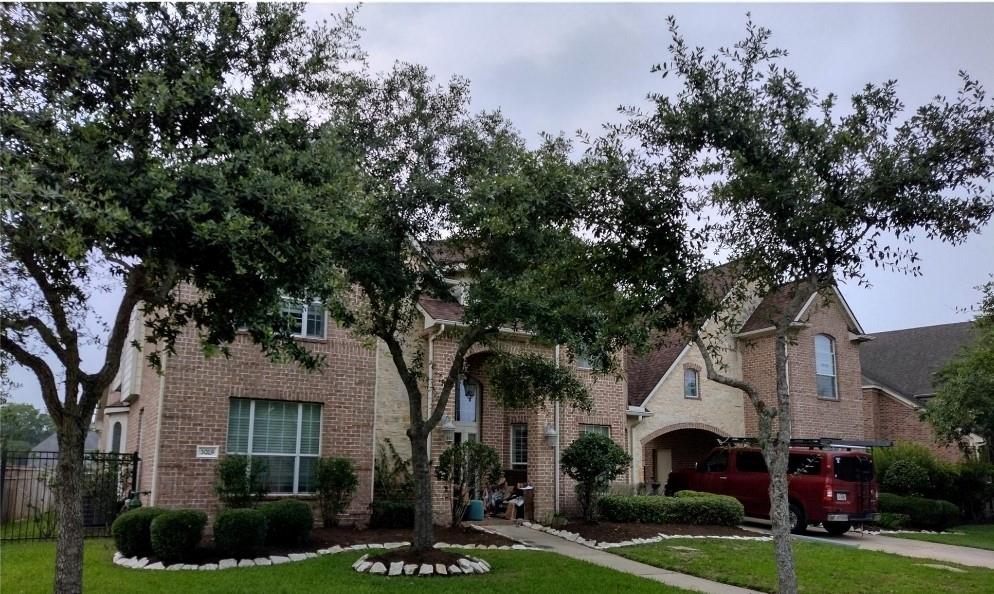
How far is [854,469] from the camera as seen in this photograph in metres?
18.3

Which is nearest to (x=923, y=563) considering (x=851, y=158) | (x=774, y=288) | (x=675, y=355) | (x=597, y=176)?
(x=774, y=288)

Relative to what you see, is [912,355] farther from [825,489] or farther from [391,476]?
[391,476]

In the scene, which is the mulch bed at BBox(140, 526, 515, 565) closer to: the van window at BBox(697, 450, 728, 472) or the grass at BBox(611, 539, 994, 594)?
the grass at BBox(611, 539, 994, 594)

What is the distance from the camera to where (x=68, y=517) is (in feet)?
25.1

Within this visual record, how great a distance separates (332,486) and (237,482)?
6.13 ft

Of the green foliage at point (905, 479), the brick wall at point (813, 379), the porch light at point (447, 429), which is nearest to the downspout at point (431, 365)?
the porch light at point (447, 429)

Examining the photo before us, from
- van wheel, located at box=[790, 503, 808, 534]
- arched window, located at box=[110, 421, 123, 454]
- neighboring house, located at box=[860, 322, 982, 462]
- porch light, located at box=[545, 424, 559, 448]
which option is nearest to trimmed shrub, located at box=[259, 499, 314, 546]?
porch light, located at box=[545, 424, 559, 448]

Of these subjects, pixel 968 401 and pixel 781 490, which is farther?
pixel 968 401

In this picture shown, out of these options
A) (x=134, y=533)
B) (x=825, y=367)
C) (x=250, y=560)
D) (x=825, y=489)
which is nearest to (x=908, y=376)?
(x=825, y=367)

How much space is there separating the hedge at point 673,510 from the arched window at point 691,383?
5.88 metres

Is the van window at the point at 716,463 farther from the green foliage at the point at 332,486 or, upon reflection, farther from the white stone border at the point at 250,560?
the green foliage at the point at 332,486

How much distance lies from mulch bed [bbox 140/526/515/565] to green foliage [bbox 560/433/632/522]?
282 centimetres

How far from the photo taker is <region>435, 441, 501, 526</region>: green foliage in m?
16.8

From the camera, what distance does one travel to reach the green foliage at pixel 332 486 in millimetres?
15672
